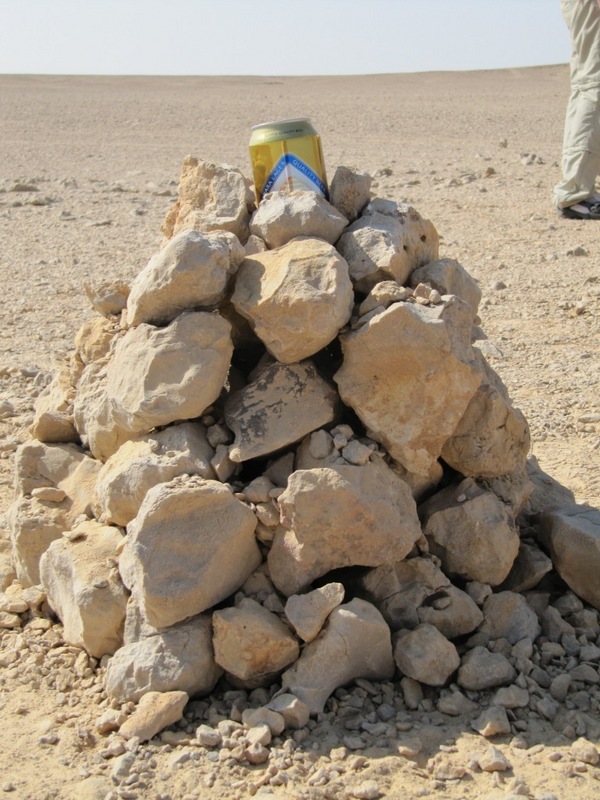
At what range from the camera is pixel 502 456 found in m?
3.13

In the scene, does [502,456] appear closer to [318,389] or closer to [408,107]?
[318,389]

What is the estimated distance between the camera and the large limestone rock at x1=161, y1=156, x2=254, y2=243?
10.8ft

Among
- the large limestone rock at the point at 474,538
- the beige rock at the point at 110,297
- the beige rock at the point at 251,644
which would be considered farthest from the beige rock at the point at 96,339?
the large limestone rock at the point at 474,538

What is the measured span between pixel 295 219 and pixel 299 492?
91 centimetres

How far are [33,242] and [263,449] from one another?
6.21 meters

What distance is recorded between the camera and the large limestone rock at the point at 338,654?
8.84 ft

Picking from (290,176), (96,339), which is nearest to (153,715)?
(96,339)

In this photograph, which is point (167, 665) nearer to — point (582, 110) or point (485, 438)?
point (485, 438)

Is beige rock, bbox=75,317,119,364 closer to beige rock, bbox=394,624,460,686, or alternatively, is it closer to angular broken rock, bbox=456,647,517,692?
beige rock, bbox=394,624,460,686

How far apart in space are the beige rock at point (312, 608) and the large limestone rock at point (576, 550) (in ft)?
2.81

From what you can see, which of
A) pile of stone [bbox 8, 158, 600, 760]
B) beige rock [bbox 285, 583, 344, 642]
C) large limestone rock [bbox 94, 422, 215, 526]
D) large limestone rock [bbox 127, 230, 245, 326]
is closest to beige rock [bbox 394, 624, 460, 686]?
pile of stone [bbox 8, 158, 600, 760]

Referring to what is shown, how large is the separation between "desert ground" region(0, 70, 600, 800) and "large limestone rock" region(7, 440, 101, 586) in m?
0.33

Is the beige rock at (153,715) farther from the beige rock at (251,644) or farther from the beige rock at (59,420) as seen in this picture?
the beige rock at (59,420)

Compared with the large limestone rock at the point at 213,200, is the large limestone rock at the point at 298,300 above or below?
below
